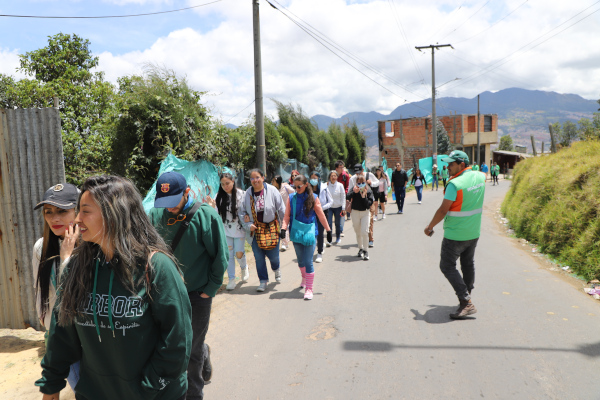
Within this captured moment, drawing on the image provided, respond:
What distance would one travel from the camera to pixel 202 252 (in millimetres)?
3246

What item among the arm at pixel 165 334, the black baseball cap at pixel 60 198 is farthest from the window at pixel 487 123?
the arm at pixel 165 334

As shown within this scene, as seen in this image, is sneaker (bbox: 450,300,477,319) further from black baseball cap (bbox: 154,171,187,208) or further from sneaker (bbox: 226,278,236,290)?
black baseball cap (bbox: 154,171,187,208)

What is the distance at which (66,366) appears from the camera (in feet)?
6.49

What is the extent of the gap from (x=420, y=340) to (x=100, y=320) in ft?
11.6

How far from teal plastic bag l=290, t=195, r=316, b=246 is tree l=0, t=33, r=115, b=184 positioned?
766 centimetres

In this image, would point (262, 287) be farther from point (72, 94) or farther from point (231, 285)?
point (72, 94)

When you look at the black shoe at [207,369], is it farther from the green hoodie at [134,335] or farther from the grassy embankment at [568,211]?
the grassy embankment at [568,211]

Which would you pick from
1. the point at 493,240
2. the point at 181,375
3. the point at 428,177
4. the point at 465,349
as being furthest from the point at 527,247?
the point at 428,177

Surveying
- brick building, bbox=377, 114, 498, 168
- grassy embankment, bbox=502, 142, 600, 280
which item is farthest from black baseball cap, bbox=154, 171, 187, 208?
brick building, bbox=377, 114, 498, 168

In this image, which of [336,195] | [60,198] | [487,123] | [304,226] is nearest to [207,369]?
[60,198]

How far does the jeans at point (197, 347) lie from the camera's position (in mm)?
3080

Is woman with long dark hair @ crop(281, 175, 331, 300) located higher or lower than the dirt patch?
higher

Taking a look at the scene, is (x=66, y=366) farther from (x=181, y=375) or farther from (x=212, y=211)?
(x=212, y=211)

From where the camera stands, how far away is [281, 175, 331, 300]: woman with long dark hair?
6.06 m
